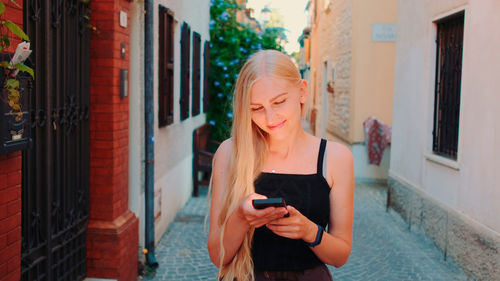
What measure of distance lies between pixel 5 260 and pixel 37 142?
94cm

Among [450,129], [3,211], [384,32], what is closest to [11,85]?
[3,211]

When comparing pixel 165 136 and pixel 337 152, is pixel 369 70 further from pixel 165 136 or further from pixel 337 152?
pixel 337 152

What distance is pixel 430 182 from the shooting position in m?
7.03

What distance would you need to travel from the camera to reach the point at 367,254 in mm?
6500

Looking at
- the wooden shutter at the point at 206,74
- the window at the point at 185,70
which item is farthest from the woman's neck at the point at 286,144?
the wooden shutter at the point at 206,74

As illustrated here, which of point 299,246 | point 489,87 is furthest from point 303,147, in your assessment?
point 489,87

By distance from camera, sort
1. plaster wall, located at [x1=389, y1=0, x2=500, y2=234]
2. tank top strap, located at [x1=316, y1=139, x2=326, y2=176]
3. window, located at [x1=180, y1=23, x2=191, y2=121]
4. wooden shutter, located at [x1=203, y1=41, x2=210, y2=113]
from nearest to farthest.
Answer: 1. tank top strap, located at [x1=316, y1=139, x2=326, y2=176]
2. plaster wall, located at [x1=389, y1=0, x2=500, y2=234]
3. window, located at [x1=180, y1=23, x2=191, y2=121]
4. wooden shutter, located at [x1=203, y1=41, x2=210, y2=113]

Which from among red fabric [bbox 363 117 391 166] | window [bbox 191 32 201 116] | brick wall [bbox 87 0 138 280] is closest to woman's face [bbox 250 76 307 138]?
brick wall [bbox 87 0 138 280]

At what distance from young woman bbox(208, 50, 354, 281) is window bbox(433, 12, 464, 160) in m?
4.73

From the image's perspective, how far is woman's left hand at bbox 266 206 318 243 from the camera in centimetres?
188

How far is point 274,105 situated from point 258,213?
461 mm

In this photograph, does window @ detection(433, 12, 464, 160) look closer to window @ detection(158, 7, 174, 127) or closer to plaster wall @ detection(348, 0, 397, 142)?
window @ detection(158, 7, 174, 127)

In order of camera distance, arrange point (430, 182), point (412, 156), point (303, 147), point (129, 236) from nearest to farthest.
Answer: point (303, 147) < point (129, 236) < point (430, 182) < point (412, 156)

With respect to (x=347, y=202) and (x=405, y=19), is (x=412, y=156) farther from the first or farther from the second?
(x=347, y=202)
